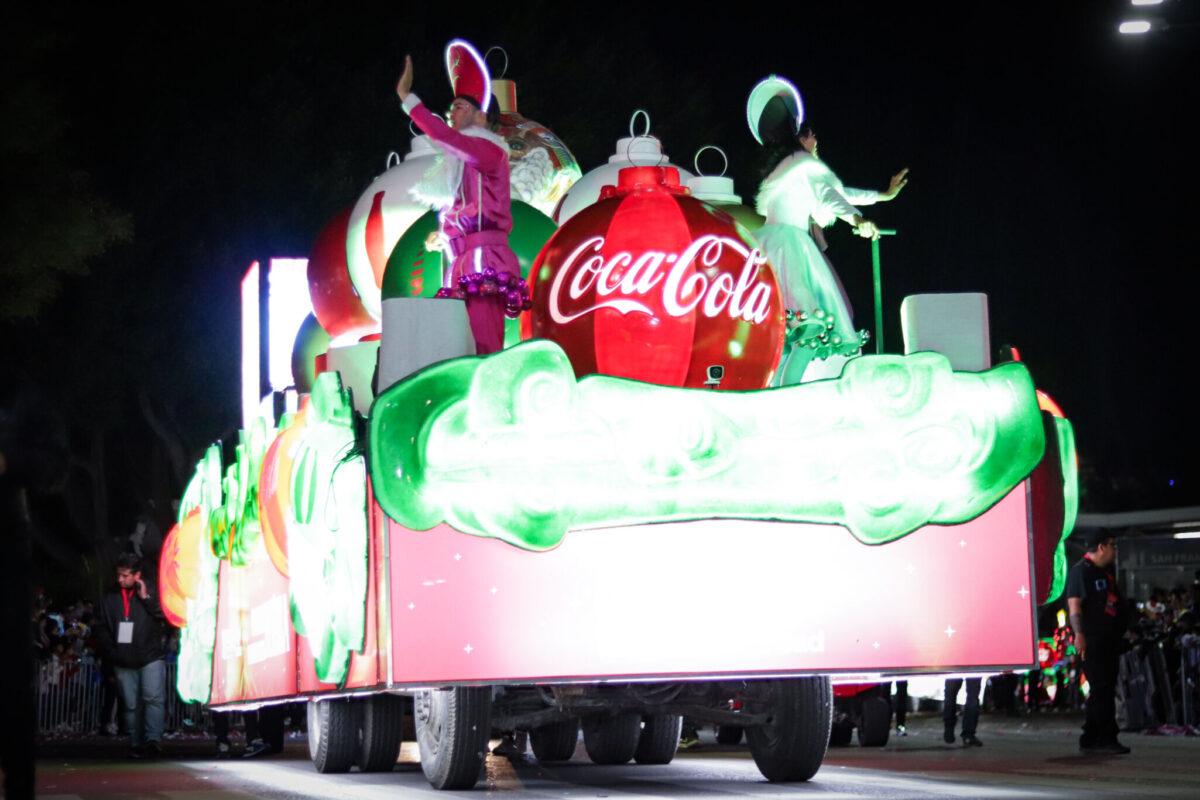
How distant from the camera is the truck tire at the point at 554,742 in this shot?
1400 cm

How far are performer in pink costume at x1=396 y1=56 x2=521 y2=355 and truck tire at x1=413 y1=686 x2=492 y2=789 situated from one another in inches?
72.9

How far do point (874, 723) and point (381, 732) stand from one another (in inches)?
221

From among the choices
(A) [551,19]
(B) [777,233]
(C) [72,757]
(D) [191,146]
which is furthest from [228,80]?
(B) [777,233]

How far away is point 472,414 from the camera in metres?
8.52

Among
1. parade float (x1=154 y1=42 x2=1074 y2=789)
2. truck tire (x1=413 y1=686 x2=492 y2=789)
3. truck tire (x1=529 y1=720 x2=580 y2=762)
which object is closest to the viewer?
parade float (x1=154 y1=42 x2=1074 y2=789)

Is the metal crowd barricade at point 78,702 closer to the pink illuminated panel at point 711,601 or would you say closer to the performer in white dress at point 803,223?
the performer in white dress at point 803,223

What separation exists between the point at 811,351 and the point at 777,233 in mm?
825

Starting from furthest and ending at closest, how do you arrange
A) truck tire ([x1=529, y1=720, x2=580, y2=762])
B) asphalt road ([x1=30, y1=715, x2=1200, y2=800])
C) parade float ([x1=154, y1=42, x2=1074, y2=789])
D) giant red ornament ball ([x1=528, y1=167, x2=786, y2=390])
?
truck tire ([x1=529, y1=720, x2=580, y2=762]), asphalt road ([x1=30, y1=715, x2=1200, y2=800]), giant red ornament ball ([x1=528, y1=167, x2=786, y2=390]), parade float ([x1=154, y1=42, x2=1074, y2=789])

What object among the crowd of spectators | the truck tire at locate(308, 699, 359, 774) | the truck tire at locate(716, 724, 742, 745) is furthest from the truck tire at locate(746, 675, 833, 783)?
the crowd of spectators

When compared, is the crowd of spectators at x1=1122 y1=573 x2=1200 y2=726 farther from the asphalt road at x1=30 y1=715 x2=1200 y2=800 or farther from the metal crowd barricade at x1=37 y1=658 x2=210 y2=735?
the metal crowd barricade at x1=37 y1=658 x2=210 y2=735

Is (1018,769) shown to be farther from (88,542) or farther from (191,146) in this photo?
(88,542)

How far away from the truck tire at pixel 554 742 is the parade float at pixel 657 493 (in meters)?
4.53

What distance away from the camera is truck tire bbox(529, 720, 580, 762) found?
1400cm

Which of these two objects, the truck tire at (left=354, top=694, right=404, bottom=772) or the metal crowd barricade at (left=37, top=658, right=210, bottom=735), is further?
the metal crowd barricade at (left=37, top=658, right=210, bottom=735)
